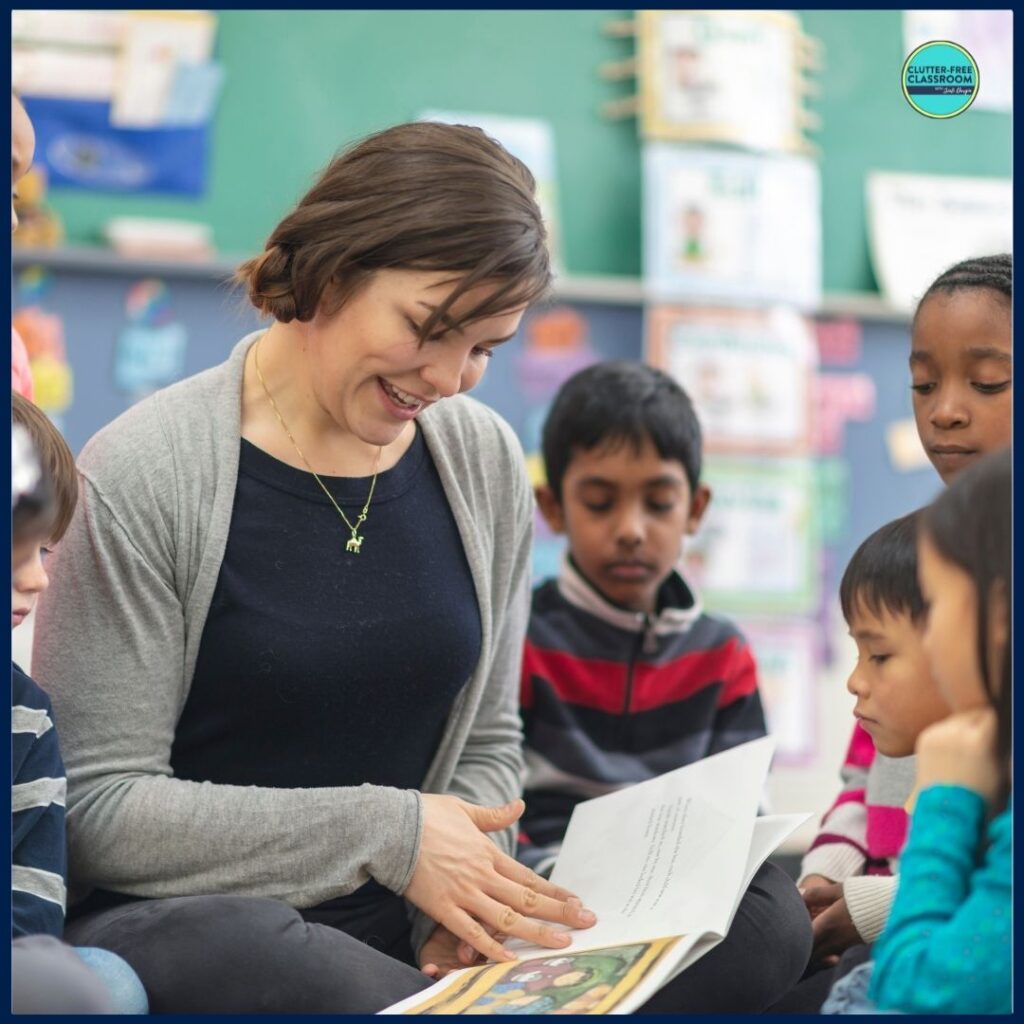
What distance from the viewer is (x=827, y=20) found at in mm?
2803

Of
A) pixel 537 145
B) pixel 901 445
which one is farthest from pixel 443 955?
pixel 901 445

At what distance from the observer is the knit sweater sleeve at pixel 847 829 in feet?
4.28

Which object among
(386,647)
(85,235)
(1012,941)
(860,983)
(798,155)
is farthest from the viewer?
(798,155)

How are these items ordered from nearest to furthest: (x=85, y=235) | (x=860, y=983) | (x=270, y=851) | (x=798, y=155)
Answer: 1. (x=860, y=983)
2. (x=270, y=851)
3. (x=85, y=235)
4. (x=798, y=155)

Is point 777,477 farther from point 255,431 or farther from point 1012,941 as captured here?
point 1012,941

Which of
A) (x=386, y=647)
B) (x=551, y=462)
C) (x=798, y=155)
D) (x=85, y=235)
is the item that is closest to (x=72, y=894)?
(x=386, y=647)

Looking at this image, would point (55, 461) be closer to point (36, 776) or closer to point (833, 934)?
point (36, 776)

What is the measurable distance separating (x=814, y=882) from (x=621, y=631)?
402mm

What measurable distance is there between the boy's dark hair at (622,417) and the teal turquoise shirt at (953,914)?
897mm

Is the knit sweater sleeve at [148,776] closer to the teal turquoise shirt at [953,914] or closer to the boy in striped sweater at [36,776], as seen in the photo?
the boy in striped sweater at [36,776]

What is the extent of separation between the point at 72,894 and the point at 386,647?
31cm

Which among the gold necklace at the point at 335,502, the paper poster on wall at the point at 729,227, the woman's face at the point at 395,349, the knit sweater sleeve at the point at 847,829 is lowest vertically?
the knit sweater sleeve at the point at 847,829

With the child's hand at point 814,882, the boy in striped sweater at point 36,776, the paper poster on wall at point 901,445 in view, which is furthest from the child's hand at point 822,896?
the paper poster on wall at point 901,445

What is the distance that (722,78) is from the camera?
2.76 metres
